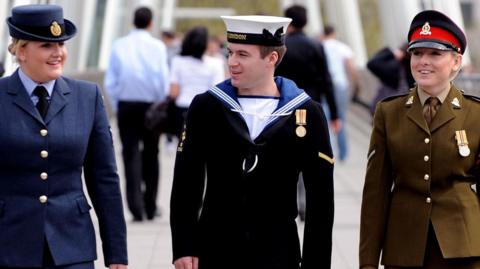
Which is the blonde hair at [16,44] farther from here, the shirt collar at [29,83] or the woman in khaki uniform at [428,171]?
the woman in khaki uniform at [428,171]

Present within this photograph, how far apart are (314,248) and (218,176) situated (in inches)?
18.1

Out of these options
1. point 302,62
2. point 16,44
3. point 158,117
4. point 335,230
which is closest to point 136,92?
point 158,117

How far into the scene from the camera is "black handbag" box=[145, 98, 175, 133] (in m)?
12.5

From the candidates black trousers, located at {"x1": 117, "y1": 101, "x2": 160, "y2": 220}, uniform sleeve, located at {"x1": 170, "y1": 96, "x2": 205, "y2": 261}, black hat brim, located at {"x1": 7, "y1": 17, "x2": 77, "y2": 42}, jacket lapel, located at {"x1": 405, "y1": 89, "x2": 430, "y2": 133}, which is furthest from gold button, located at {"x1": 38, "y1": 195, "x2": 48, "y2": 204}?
black trousers, located at {"x1": 117, "y1": 101, "x2": 160, "y2": 220}

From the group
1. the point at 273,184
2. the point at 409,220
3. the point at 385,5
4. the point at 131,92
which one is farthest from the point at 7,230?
the point at 385,5

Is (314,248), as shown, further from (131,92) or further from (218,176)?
(131,92)

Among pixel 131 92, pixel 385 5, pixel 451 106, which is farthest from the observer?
pixel 385 5

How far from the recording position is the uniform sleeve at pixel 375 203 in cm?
596

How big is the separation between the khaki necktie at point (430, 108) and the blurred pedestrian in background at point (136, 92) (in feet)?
22.3

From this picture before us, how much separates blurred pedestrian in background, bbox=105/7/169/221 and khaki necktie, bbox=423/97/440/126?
268 inches

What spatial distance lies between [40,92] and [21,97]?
0.08m

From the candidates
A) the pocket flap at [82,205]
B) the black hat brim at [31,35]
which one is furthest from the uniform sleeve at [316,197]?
the black hat brim at [31,35]

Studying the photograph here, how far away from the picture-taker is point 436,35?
234 inches

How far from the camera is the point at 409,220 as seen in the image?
5930mm
